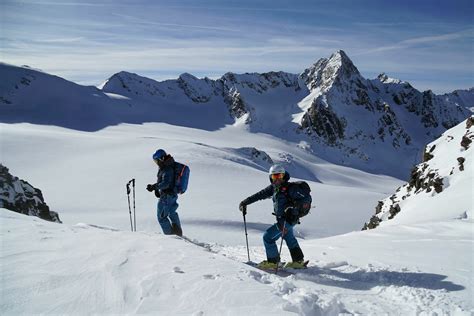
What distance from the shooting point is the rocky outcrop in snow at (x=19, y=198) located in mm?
14059

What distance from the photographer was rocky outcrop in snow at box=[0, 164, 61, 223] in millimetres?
14059

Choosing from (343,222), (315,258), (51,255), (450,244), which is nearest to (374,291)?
(315,258)

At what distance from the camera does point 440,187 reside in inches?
624

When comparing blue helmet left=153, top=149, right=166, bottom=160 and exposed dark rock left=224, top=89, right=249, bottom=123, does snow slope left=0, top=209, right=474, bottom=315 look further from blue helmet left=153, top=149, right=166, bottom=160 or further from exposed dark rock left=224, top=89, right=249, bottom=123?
exposed dark rock left=224, top=89, right=249, bottom=123

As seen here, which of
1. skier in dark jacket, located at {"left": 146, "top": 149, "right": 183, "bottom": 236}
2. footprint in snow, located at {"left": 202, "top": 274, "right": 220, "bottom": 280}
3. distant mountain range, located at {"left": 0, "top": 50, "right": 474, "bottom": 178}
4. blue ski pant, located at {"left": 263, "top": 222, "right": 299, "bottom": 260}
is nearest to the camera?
footprint in snow, located at {"left": 202, "top": 274, "right": 220, "bottom": 280}

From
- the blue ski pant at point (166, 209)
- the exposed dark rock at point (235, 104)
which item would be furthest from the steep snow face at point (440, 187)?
the exposed dark rock at point (235, 104)

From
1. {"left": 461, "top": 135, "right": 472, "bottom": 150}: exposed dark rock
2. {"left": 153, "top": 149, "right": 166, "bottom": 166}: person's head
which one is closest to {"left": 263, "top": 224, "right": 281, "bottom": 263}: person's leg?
{"left": 153, "top": 149, "right": 166, "bottom": 166}: person's head

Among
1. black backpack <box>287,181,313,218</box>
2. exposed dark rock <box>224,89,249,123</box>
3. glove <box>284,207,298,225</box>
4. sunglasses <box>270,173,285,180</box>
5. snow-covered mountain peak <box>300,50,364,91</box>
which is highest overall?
snow-covered mountain peak <box>300,50,364,91</box>

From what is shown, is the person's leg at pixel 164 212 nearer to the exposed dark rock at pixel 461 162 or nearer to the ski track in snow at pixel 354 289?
the ski track in snow at pixel 354 289

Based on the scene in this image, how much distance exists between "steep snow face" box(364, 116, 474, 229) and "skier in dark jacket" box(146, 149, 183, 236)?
813cm

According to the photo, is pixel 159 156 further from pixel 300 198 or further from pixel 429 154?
pixel 429 154

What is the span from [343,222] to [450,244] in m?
19.0

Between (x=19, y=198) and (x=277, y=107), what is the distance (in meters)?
147

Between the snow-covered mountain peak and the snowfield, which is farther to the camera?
the snow-covered mountain peak
